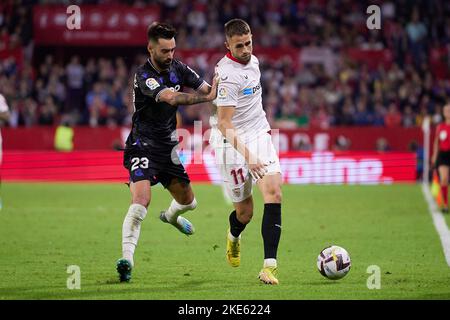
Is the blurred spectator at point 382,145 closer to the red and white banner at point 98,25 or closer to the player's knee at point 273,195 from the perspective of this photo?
the red and white banner at point 98,25

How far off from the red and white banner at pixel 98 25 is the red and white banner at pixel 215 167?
19.1 ft

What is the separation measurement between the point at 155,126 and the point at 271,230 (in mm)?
1637

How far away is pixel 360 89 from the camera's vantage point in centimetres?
2783

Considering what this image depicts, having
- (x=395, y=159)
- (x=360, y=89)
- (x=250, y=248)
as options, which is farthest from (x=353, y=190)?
(x=250, y=248)

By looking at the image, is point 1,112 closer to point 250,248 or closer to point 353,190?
point 250,248

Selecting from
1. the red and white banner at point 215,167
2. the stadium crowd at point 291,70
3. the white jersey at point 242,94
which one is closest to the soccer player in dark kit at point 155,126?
the white jersey at point 242,94

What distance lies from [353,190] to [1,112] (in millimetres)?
11224

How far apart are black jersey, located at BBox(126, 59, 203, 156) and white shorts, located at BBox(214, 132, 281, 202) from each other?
0.56 metres

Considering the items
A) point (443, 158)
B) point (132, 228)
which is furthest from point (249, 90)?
point (443, 158)

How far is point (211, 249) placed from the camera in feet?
37.7

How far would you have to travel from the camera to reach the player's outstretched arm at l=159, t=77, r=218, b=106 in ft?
28.5

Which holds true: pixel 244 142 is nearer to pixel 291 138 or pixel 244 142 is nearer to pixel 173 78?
pixel 173 78

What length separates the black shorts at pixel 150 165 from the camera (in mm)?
9031

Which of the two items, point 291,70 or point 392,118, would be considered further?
point 291,70
